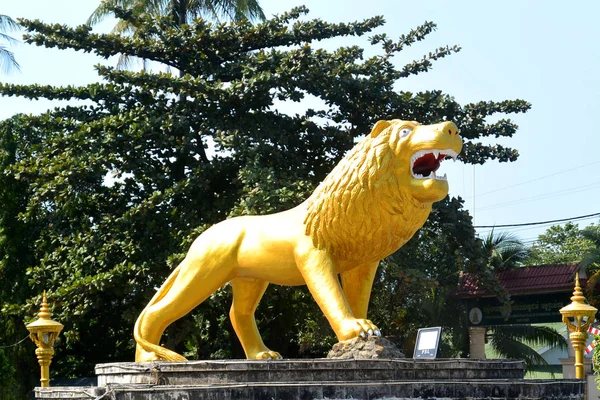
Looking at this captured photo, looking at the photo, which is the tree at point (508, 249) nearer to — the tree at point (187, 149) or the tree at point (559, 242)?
the tree at point (187, 149)

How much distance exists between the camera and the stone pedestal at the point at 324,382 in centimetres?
798

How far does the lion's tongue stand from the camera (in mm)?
9898

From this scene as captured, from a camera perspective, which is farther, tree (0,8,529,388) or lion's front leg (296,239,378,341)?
tree (0,8,529,388)

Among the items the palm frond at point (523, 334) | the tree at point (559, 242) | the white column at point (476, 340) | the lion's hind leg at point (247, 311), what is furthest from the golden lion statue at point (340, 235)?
the tree at point (559, 242)

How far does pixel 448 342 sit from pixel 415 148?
14.5 metres

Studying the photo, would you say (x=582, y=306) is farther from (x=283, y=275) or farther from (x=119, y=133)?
(x=119, y=133)

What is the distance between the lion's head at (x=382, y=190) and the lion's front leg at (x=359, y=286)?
0.54 m

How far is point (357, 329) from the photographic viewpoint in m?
9.33

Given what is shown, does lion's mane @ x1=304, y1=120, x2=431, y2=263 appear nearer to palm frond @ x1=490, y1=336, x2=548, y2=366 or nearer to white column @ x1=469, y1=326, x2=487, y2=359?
white column @ x1=469, y1=326, x2=487, y2=359

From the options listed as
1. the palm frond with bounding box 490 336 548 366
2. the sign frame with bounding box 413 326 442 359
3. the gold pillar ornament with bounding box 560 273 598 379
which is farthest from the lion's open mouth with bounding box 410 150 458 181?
the palm frond with bounding box 490 336 548 366

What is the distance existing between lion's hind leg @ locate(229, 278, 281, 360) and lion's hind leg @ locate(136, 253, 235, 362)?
1.38 ft

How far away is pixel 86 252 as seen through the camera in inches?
671

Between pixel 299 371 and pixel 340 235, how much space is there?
1.85 m

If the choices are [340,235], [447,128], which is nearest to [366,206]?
[340,235]
